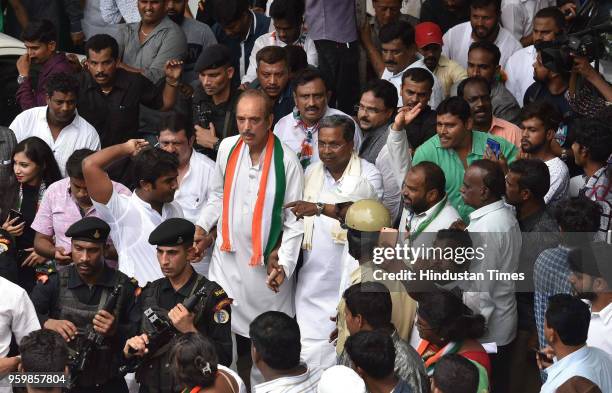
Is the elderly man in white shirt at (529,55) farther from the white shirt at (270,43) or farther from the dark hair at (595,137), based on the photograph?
the dark hair at (595,137)

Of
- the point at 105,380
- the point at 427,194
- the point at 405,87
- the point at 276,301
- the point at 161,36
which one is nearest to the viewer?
the point at 105,380

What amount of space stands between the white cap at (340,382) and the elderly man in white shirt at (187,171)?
3043mm

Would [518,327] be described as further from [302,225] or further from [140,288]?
[140,288]

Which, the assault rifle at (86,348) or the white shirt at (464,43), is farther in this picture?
the white shirt at (464,43)

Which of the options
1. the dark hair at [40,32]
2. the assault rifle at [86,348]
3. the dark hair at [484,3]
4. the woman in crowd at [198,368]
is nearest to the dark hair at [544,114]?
the dark hair at [484,3]

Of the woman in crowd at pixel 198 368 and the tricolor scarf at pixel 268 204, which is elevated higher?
the woman in crowd at pixel 198 368

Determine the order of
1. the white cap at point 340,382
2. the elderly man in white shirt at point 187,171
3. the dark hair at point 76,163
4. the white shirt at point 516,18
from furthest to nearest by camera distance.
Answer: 1. the white shirt at point 516,18
2. the elderly man in white shirt at point 187,171
3. the dark hair at point 76,163
4. the white cap at point 340,382

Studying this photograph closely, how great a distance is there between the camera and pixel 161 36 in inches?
423

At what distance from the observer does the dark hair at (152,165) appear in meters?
7.92

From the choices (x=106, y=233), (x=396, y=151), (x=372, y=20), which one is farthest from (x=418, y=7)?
(x=106, y=233)

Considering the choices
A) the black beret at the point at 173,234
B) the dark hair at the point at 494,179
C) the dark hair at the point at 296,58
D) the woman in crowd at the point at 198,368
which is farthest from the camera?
the dark hair at the point at 296,58

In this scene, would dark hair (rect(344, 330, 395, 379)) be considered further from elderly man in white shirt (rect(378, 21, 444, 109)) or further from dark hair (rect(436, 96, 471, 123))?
elderly man in white shirt (rect(378, 21, 444, 109))

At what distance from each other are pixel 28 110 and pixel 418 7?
12.4 ft

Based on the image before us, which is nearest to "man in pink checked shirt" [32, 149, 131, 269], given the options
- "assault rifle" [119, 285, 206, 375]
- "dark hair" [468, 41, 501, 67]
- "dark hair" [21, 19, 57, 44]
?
"assault rifle" [119, 285, 206, 375]
